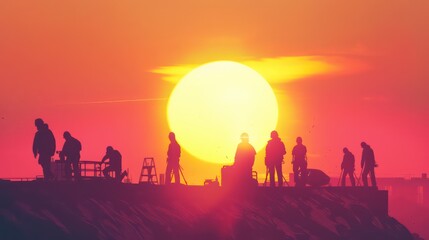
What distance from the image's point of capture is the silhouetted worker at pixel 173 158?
1441 inches

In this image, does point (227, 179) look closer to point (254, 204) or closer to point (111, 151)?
point (254, 204)

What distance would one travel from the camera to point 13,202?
26953mm

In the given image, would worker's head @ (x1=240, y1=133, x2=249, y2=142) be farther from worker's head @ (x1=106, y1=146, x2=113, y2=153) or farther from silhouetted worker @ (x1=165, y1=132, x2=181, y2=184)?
worker's head @ (x1=106, y1=146, x2=113, y2=153)

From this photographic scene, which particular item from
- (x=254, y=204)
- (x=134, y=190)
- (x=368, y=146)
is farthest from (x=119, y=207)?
(x=368, y=146)

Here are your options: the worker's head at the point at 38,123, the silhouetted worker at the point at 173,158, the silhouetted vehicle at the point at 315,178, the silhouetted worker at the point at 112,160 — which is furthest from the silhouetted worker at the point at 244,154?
the silhouetted vehicle at the point at 315,178

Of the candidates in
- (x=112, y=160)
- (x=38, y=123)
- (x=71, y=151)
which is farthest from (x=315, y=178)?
(x=38, y=123)

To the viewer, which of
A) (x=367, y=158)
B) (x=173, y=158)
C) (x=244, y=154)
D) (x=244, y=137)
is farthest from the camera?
(x=367, y=158)

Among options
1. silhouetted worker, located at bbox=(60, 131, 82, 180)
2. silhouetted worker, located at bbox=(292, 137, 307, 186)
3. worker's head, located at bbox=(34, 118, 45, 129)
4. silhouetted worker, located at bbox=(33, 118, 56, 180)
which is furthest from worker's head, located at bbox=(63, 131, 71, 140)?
silhouetted worker, located at bbox=(292, 137, 307, 186)

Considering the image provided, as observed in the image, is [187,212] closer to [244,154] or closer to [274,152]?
[244,154]

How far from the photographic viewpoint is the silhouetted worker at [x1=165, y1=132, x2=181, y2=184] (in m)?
36.6

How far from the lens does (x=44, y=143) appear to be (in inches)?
1258

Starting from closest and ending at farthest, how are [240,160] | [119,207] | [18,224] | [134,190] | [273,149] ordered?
1. [18,224]
2. [119,207]
3. [134,190]
4. [240,160]
5. [273,149]

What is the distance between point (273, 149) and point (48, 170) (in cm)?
1008

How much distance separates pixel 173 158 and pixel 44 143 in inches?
243
